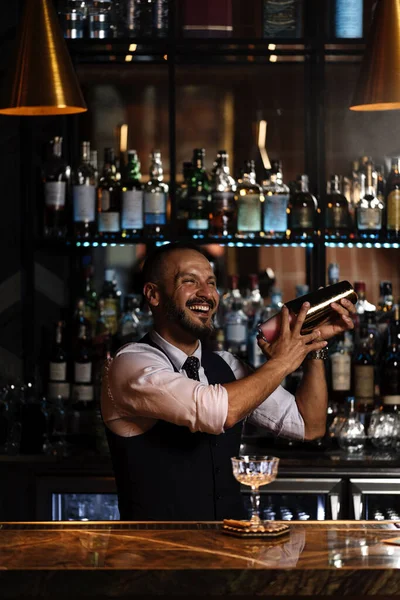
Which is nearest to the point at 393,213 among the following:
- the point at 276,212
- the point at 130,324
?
the point at 276,212

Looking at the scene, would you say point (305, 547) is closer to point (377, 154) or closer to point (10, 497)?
point (10, 497)

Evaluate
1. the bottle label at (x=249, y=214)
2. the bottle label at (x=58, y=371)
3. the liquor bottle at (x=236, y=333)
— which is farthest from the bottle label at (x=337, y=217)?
the bottle label at (x=58, y=371)

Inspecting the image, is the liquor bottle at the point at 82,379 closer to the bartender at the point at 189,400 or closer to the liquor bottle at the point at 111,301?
the liquor bottle at the point at 111,301

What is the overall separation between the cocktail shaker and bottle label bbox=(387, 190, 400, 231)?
155cm

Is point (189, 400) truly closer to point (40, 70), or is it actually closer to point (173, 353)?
point (173, 353)

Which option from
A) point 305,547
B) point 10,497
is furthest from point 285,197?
point 305,547

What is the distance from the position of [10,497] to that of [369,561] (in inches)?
82.2

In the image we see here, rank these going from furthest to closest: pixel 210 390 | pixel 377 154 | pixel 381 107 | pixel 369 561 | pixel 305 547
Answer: pixel 377 154 → pixel 381 107 → pixel 210 390 → pixel 305 547 → pixel 369 561

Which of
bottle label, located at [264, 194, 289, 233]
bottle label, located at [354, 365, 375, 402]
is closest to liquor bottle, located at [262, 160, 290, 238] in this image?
bottle label, located at [264, 194, 289, 233]

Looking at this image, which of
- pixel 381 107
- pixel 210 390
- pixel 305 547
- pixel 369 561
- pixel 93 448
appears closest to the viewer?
pixel 369 561

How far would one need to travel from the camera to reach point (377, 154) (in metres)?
4.40

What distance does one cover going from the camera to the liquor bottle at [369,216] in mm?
3916

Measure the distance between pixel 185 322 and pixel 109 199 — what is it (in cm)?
155

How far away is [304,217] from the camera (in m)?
3.93
